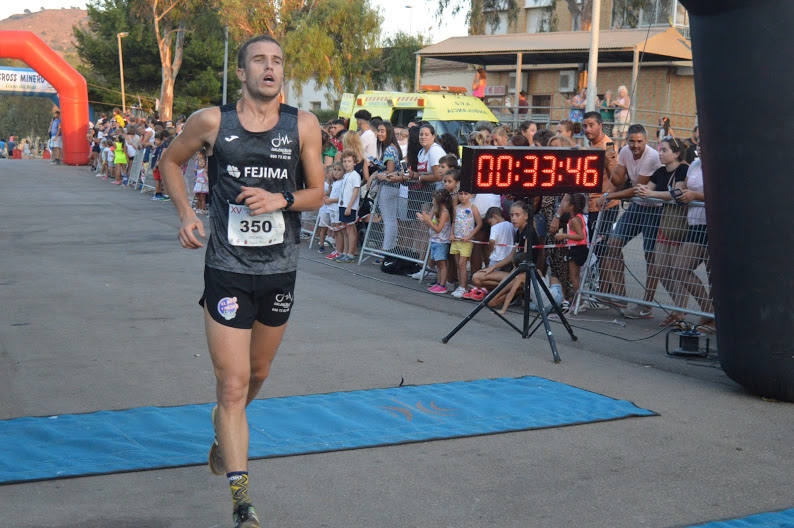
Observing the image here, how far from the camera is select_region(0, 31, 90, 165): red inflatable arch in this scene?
115 ft

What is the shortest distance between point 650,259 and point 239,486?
6.41 meters

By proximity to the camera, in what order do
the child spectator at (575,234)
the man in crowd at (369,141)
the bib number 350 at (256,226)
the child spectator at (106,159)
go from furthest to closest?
the child spectator at (106,159), the man in crowd at (369,141), the child spectator at (575,234), the bib number 350 at (256,226)

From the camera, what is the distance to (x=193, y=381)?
260 inches

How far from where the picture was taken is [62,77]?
3591 cm

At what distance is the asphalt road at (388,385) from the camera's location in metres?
4.42

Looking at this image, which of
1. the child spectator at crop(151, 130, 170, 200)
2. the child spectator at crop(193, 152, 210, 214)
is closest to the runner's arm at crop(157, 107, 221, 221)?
the child spectator at crop(193, 152, 210, 214)

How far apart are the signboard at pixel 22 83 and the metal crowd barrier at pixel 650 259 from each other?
37.3 m

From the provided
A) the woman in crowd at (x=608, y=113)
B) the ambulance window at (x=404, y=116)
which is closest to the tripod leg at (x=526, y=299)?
the ambulance window at (x=404, y=116)

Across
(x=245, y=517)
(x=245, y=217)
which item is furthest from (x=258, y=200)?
(x=245, y=517)

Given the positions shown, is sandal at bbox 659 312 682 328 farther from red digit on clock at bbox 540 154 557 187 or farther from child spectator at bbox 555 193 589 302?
red digit on clock at bbox 540 154 557 187

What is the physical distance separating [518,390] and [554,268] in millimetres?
3984

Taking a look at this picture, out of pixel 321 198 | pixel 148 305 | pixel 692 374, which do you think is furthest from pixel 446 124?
pixel 321 198

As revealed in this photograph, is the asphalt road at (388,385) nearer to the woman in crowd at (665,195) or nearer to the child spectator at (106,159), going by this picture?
the woman in crowd at (665,195)

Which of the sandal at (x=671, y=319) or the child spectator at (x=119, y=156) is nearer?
the sandal at (x=671, y=319)
